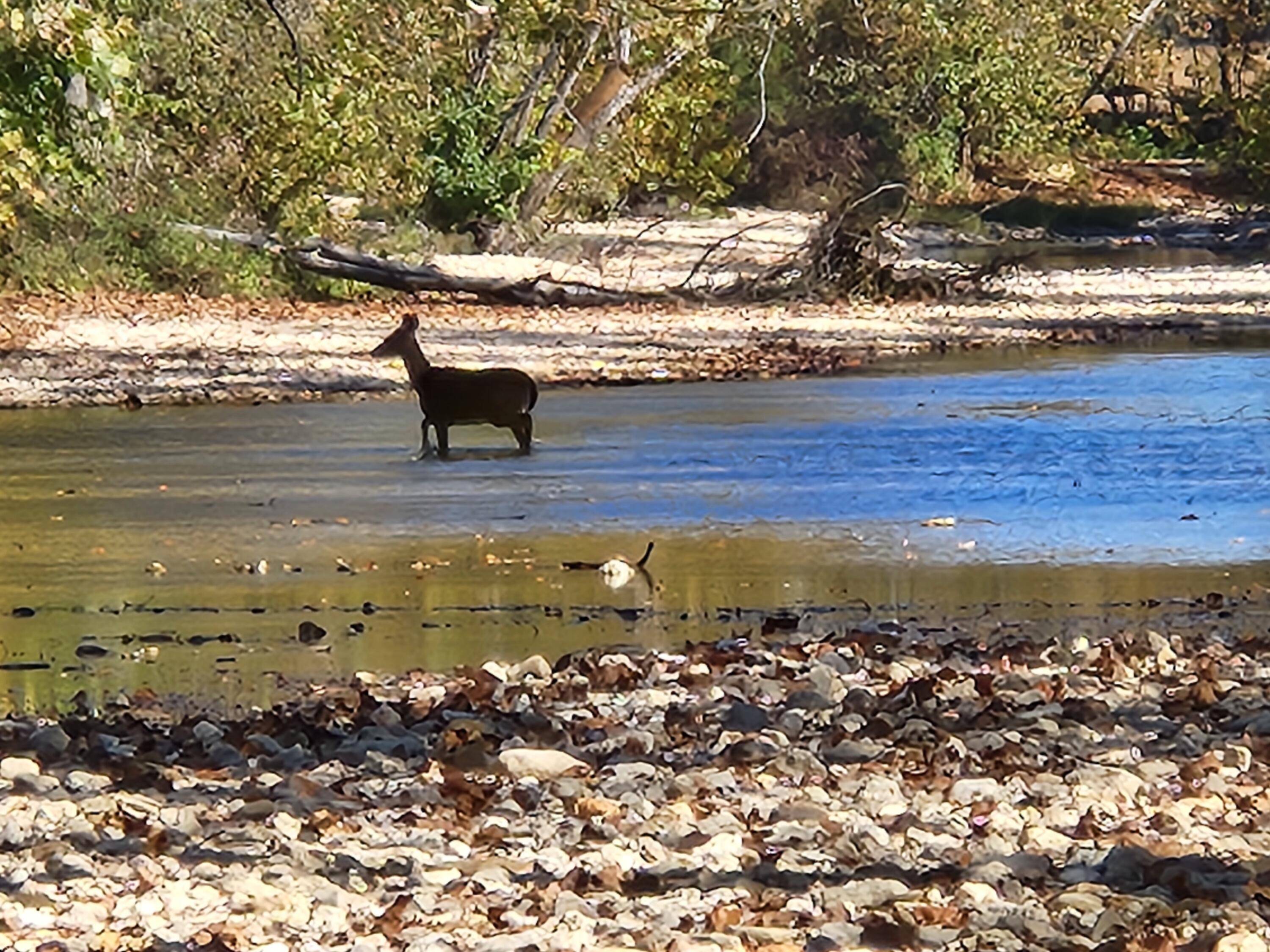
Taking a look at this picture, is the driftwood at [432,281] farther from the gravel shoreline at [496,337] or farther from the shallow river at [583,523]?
the shallow river at [583,523]

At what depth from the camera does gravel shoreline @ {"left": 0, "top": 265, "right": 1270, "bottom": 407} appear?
23.2 meters

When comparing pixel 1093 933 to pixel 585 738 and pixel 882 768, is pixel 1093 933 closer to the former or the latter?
pixel 882 768

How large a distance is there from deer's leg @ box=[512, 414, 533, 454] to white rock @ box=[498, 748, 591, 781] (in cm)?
886

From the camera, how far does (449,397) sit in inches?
668

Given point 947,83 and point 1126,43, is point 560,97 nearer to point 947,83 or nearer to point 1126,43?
point 1126,43

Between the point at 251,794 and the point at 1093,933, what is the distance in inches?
114

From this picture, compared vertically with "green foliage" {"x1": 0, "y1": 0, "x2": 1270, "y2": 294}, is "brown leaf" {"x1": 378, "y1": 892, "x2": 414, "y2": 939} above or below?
below

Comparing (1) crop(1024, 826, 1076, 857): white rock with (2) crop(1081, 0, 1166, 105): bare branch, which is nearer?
(1) crop(1024, 826, 1076, 857): white rock

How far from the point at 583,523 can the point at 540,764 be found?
6214 mm

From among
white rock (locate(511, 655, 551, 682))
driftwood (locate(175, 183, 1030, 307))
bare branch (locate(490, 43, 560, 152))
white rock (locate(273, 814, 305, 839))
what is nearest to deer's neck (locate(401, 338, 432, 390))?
white rock (locate(511, 655, 551, 682))

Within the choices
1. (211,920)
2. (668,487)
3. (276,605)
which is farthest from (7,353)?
(211,920)

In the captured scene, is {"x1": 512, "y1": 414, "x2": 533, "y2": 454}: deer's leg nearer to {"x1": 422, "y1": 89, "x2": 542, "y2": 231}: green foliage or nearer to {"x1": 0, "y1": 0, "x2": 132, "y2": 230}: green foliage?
{"x1": 0, "y1": 0, "x2": 132, "y2": 230}: green foliage

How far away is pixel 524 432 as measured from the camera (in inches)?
687

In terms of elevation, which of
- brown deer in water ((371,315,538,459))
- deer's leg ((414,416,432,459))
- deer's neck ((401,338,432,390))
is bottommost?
deer's leg ((414,416,432,459))
